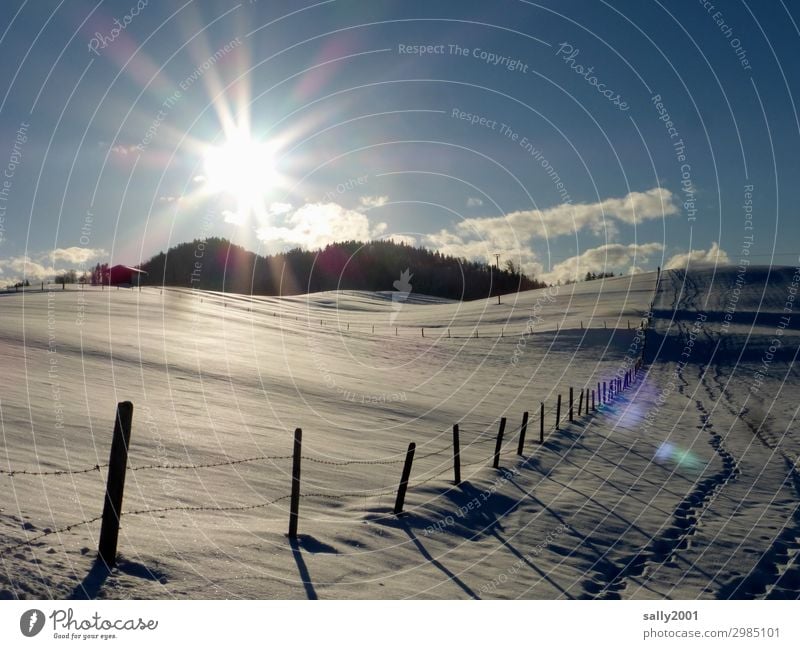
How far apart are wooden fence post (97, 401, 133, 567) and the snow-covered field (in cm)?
24

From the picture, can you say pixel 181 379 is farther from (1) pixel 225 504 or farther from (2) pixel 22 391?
(1) pixel 225 504

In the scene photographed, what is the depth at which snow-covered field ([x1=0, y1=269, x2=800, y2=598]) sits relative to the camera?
26.6 feet

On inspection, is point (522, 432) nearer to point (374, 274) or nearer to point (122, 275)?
point (122, 275)

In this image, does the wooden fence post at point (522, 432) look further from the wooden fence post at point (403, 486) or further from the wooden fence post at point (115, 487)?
the wooden fence post at point (115, 487)

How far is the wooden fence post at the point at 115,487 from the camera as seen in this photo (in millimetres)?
6898

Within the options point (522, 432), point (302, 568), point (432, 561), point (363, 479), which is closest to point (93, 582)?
point (302, 568)

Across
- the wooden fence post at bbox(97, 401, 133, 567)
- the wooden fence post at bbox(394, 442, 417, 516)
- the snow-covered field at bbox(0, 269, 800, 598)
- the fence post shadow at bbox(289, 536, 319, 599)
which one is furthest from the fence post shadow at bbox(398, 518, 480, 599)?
the wooden fence post at bbox(97, 401, 133, 567)

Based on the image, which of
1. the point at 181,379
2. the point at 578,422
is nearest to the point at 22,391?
the point at 181,379

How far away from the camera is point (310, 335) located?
57906 millimetres

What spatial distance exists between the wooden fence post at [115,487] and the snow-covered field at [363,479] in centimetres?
24

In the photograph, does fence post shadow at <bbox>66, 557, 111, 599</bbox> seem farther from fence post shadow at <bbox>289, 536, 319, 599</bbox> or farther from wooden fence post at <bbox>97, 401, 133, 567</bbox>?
fence post shadow at <bbox>289, 536, 319, 599</bbox>

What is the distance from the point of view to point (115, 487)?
696 centimetres

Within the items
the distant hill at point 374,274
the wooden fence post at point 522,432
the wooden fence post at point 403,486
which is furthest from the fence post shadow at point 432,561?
the distant hill at point 374,274

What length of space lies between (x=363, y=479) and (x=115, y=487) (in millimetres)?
8238
